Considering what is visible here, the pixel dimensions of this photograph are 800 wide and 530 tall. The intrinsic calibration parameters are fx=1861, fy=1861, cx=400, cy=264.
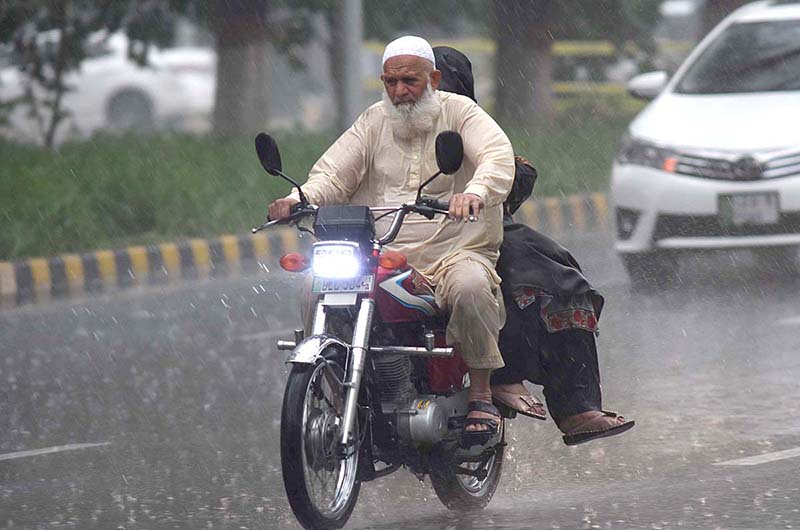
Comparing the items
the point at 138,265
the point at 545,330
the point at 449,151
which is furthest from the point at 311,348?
the point at 138,265

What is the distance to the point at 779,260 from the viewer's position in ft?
39.0

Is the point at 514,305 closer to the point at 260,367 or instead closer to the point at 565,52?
the point at 260,367

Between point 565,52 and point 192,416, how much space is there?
20270mm

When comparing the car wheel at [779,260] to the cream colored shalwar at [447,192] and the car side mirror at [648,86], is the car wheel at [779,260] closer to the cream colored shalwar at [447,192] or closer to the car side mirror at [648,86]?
the car side mirror at [648,86]

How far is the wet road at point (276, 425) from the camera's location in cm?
579

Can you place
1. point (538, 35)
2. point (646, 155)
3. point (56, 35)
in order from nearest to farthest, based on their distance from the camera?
point (646, 155) < point (56, 35) < point (538, 35)

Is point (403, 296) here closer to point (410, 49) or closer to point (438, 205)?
point (438, 205)

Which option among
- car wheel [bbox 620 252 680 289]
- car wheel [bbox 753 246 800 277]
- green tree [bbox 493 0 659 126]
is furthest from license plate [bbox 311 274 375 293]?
green tree [bbox 493 0 659 126]

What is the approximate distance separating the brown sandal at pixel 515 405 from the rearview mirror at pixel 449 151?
0.92 meters

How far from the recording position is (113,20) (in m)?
20.2

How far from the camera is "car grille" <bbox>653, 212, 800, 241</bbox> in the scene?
10641mm

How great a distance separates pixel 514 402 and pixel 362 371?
786 millimetres

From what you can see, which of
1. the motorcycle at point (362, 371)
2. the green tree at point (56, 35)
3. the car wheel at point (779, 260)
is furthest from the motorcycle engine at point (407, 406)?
the green tree at point (56, 35)

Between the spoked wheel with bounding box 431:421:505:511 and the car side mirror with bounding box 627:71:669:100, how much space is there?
241 inches
